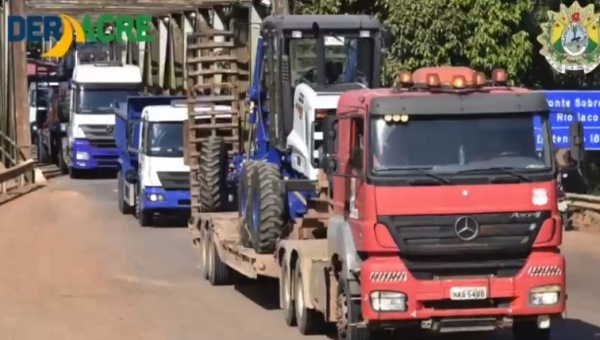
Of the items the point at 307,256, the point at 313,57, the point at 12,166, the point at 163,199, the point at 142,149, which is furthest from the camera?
the point at 12,166

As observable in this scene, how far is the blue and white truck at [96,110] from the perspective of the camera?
127ft

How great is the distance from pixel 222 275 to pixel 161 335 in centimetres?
415

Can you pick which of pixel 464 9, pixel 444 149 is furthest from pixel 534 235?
pixel 464 9

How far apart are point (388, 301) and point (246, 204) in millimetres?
5304

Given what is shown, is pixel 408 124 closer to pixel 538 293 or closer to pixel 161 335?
pixel 538 293

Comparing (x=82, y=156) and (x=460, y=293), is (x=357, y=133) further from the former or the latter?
(x=82, y=156)

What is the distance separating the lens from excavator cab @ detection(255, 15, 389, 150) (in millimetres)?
16812

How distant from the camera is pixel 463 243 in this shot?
11.6 meters

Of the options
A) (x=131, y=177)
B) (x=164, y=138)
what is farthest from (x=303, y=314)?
(x=131, y=177)

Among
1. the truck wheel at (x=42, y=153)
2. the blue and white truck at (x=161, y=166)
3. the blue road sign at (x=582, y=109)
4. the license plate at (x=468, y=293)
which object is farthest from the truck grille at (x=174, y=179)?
the truck wheel at (x=42, y=153)

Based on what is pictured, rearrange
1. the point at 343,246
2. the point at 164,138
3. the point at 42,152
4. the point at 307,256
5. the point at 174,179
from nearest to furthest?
the point at 343,246 → the point at 307,256 → the point at 174,179 → the point at 164,138 → the point at 42,152

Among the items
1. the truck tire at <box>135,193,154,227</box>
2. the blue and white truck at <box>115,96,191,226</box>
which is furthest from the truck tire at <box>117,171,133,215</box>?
the truck tire at <box>135,193,154,227</box>

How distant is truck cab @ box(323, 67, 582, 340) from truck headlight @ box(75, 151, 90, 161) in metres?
27.7

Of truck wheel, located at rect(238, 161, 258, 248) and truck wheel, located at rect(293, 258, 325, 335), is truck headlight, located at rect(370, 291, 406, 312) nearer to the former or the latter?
truck wheel, located at rect(293, 258, 325, 335)
